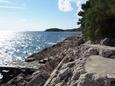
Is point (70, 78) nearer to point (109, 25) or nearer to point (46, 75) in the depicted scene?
point (46, 75)

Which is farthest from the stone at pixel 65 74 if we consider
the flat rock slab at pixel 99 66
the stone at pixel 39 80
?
the stone at pixel 39 80

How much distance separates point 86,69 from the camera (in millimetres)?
15906

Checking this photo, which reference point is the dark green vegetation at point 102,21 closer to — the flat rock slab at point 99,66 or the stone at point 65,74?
the flat rock slab at point 99,66

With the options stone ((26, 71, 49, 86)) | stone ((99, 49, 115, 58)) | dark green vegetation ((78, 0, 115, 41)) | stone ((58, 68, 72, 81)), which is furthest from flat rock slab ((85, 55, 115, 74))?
dark green vegetation ((78, 0, 115, 41))

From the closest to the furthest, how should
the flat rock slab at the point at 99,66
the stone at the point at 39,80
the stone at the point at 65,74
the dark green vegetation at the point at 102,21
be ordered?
1. the flat rock slab at the point at 99,66
2. the stone at the point at 65,74
3. the stone at the point at 39,80
4. the dark green vegetation at the point at 102,21

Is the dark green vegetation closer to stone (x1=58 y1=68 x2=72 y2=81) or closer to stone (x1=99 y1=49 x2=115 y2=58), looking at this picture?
stone (x1=99 y1=49 x2=115 y2=58)

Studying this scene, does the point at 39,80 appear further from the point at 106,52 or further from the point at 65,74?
the point at 106,52

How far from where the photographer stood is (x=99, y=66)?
16.6m

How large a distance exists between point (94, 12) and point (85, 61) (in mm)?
17855

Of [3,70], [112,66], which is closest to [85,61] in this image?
[112,66]

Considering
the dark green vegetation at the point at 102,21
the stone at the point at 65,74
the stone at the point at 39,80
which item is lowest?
the stone at the point at 39,80

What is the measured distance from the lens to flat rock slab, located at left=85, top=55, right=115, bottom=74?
599 inches

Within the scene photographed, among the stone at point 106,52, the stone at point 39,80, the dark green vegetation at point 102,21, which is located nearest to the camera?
the stone at point 39,80

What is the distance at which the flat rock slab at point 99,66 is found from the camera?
49.9 ft
